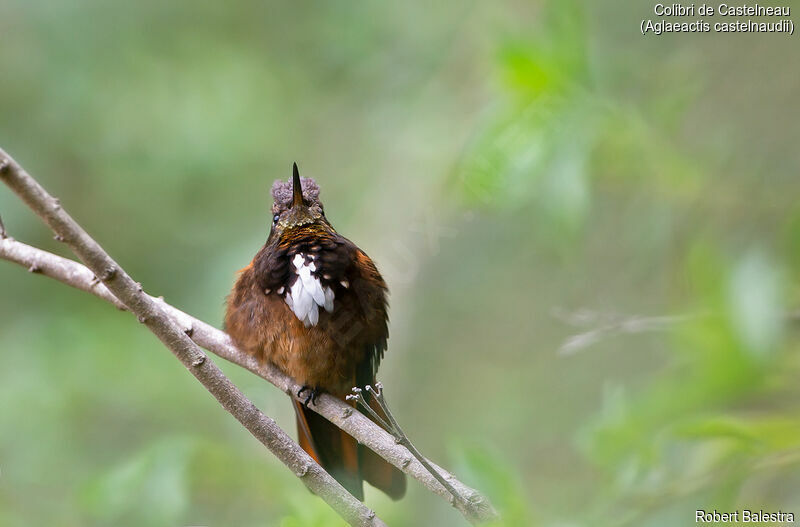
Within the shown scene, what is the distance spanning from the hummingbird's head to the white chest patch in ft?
0.49

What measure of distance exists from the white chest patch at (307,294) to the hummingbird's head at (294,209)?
0.49ft

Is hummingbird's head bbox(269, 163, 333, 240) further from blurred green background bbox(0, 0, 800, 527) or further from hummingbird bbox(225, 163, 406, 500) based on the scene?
blurred green background bbox(0, 0, 800, 527)

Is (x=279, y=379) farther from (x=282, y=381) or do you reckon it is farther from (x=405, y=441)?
(x=405, y=441)

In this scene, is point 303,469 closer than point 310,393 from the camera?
Yes

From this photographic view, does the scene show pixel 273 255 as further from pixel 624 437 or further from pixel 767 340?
pixel 767 340

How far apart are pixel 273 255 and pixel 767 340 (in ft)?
5.04

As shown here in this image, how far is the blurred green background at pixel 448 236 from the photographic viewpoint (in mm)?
2529

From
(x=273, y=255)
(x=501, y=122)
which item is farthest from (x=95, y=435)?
(x=501, y=122)

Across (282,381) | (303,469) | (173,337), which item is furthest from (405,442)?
(282,381)

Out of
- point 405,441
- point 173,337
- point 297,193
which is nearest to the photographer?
point 405,441

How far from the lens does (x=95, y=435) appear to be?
5.56 metres

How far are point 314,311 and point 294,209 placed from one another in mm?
351

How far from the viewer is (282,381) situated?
2900 mm

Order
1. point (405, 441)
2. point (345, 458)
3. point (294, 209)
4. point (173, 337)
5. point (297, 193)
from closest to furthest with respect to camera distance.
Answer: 1. point (405, 441)
2. point (173, 337)
3. point (297, 193)
4. point (294, 209)
5. point (345, 458)
